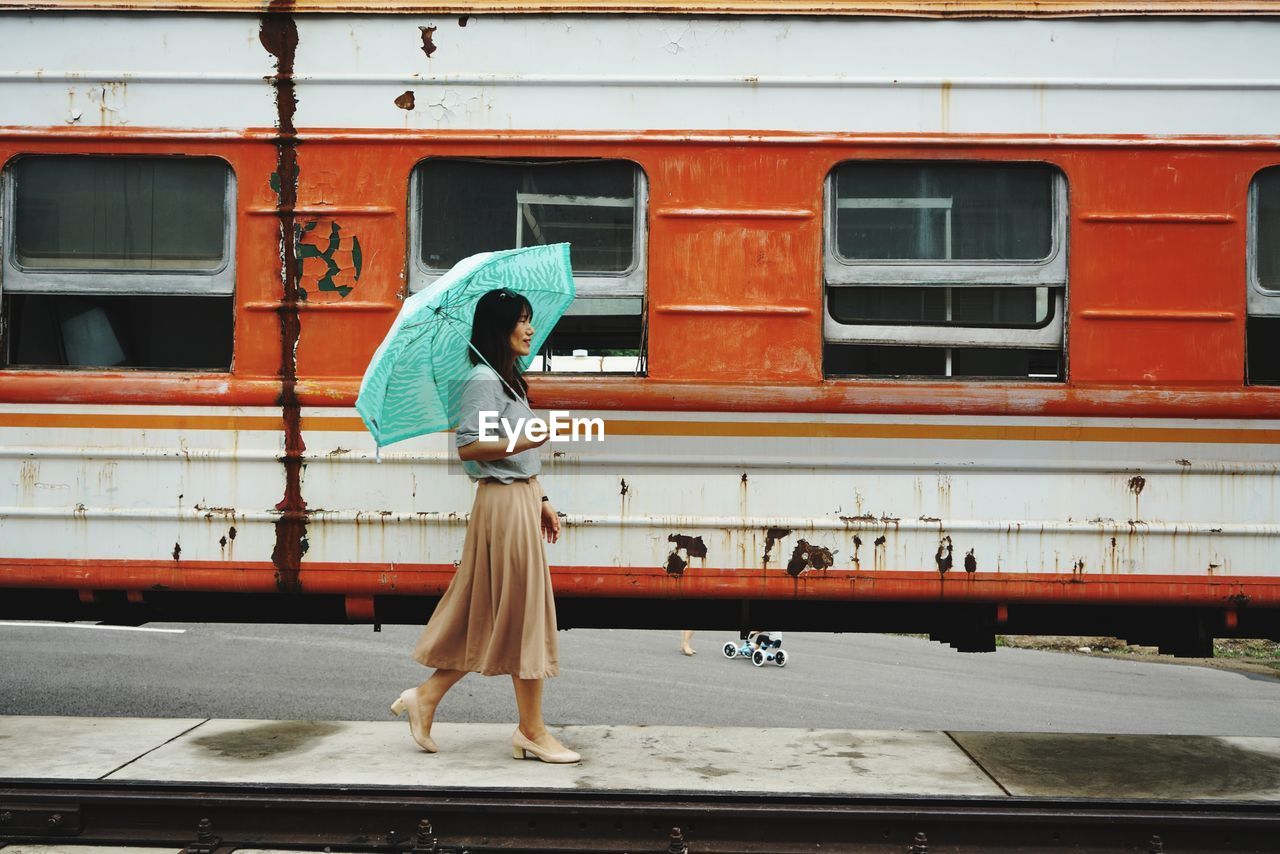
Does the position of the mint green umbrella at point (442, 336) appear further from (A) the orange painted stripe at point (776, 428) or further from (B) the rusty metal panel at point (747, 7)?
(B) the rusty metal panel at point (747, 7)

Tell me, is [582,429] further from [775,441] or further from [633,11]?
[633,11]

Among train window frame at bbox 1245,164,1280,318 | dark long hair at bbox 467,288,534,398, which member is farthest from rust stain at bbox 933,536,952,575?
dark long hair at bbox 467,288,534,398

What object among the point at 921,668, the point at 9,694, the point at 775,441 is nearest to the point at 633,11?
the point at 775,441

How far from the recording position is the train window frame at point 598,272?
181 inches

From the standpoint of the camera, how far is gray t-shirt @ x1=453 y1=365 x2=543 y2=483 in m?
4.30

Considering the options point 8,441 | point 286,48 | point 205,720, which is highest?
point 286,48

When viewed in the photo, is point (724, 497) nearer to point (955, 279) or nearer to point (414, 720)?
point (955, 279)

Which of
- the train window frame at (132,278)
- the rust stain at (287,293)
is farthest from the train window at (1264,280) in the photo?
the train window frame at (132,278)

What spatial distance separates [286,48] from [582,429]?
1894 millimetres

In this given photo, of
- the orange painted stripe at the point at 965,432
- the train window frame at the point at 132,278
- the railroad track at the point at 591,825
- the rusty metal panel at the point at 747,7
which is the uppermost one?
the rusty metal panel at the point at 747,7

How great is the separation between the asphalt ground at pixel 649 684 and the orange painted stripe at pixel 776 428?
7.80 feet

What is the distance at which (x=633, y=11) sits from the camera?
15.1 ft

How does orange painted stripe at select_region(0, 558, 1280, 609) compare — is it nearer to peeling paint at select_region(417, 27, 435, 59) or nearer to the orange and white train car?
the orange and white train car

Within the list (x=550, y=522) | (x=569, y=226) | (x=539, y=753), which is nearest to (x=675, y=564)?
(x=550, y=522)
